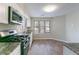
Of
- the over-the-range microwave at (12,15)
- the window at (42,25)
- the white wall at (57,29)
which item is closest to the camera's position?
the over-the-range microwave at (12,15)

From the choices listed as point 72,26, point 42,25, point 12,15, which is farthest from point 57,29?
point 12,15

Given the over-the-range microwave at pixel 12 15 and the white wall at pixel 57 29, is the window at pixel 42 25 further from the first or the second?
the over-the-range microwave at pixel 12 15

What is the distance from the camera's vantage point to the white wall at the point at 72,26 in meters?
3.06

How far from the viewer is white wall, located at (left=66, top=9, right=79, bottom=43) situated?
3.06 meters

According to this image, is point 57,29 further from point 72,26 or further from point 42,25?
point 72,26

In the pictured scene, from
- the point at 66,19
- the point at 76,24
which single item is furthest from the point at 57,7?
the point at 76,24

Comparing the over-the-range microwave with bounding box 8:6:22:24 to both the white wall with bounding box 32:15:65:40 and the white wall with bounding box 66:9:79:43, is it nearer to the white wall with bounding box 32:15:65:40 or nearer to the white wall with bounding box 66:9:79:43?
the white wall with bounding box 32:15:65:40

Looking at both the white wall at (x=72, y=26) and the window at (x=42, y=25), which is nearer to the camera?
the window at (x=42, y=25)

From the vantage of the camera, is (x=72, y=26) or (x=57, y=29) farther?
(x=72, y=26)

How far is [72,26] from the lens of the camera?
11.3 ft

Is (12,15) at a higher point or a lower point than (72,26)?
higher

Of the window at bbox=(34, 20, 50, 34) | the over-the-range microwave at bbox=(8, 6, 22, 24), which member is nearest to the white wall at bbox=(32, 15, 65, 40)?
the window at bbox=(34, 20, 50, 34)

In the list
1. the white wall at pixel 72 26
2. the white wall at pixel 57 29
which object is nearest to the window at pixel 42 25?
the white wall at pixel 57 29

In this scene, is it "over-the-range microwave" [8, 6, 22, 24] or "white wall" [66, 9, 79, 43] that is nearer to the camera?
"over-the-range microwave" [8, 6, 22, 24]
